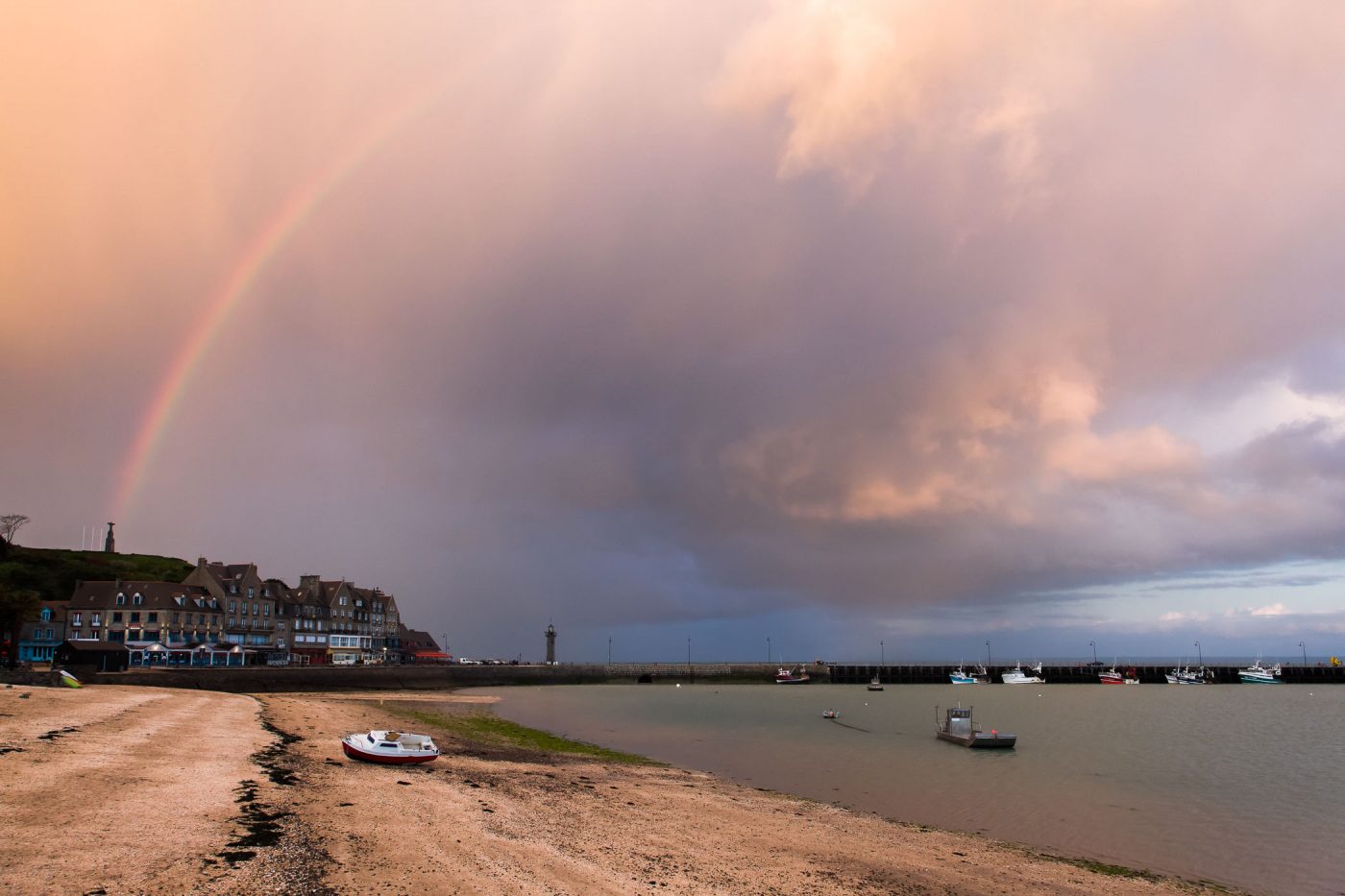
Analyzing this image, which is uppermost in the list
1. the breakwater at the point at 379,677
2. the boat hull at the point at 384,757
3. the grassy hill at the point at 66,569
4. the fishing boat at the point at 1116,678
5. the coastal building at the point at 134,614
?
the grassy hill at the point at 66,569

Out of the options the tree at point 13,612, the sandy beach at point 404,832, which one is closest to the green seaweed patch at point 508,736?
the sandy beach at point 404,832

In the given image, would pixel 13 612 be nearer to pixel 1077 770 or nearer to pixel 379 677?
pixel 379 677

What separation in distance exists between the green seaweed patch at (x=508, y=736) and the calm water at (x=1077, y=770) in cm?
340

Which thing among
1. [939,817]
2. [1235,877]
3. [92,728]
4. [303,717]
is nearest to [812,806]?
[939,817]

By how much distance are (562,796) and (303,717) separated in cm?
3177

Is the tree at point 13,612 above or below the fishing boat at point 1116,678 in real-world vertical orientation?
above

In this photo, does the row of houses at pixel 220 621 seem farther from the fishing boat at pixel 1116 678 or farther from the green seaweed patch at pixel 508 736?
the fishing boat at pixel 1116 678

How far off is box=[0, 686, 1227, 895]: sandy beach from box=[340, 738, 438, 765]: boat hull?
0.45 m

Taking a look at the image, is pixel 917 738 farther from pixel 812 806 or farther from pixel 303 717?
pixel 303 717

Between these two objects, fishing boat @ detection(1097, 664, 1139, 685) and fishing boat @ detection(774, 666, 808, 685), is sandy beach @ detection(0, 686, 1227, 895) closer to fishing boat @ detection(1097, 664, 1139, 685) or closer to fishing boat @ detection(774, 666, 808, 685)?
fishing boat @ detection(774, 666, 808, 685)

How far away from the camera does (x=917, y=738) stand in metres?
→ 72.1

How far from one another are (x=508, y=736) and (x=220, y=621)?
314 ft

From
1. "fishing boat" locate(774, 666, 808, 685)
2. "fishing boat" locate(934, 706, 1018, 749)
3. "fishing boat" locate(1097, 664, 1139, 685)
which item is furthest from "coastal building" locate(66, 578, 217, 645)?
"fishing boat" locate(1097, 664, 1139, 685)

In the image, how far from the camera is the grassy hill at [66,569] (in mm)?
149875
